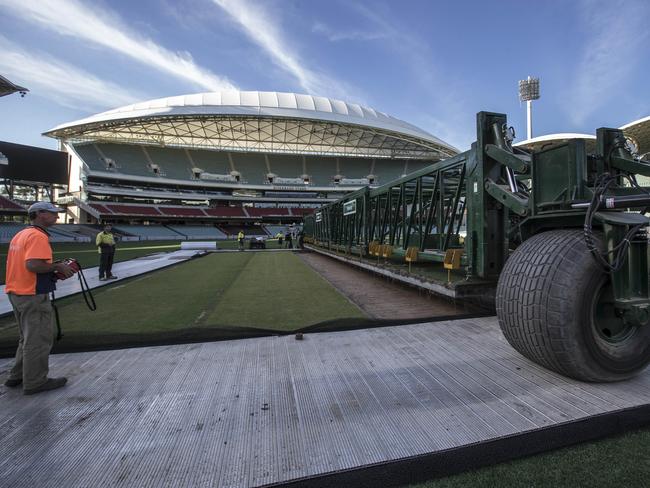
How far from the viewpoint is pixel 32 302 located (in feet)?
8.93

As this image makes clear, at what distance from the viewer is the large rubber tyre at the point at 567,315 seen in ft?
8.00

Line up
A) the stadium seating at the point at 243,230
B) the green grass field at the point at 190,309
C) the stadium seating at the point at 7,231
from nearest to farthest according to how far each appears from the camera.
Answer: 1. the green grass field at the point at 190,309
2. the stadium seating at the point at 7,231
3. the stadium seating at the point at 243,230

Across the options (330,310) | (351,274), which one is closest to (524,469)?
(330,310)

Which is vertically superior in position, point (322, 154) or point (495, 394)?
point (322, 154)

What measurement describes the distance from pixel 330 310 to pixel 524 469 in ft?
12.8

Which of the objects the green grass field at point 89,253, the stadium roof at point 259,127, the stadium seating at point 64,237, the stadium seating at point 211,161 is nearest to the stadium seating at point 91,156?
the stadium roof at point 259,127

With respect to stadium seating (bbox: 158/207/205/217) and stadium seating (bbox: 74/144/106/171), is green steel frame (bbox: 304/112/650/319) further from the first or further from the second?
stadium seating (bbox: 74/144/106/171)

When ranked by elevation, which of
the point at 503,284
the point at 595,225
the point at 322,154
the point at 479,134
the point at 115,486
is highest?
the point at 322,154

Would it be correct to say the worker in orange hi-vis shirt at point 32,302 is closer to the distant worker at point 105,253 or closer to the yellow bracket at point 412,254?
the yellow bracket at point 412,254

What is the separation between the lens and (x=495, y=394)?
2547mm

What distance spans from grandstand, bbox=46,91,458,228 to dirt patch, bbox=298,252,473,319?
51.5 metres

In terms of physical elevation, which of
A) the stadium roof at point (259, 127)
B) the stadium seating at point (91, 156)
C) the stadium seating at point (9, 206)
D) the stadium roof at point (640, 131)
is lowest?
the stadium seating at point (9, 206)

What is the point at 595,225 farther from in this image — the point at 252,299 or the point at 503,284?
the point at 252,299

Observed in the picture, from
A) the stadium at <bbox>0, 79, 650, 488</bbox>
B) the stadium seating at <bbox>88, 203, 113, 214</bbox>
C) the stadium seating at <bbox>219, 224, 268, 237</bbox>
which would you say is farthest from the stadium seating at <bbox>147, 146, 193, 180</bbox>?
the stadium at <bbox>0, 79, 650, 488</bbox>
